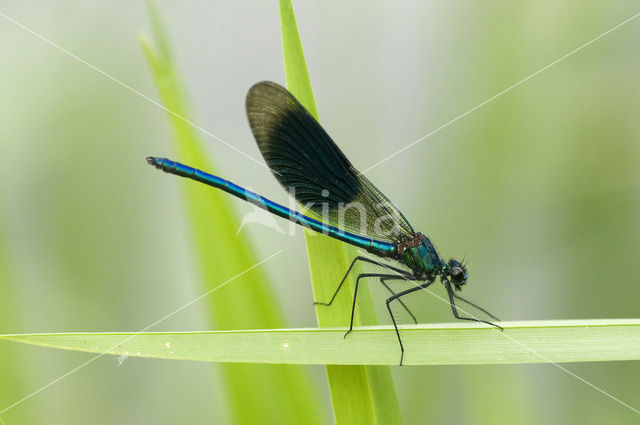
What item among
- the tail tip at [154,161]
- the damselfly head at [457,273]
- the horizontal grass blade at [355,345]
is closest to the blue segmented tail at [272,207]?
the tail tip at [154,161]

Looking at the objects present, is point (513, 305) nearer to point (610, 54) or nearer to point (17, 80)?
point (610, 54)

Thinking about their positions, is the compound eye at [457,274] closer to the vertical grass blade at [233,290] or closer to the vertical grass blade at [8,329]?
the vertical grass blade at [233,290]

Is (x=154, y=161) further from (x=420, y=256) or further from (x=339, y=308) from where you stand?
(x=420, y=256)

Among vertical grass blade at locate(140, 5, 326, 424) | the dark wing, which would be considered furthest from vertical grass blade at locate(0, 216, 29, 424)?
the dark wing

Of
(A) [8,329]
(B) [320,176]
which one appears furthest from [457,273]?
(A) [8,329]

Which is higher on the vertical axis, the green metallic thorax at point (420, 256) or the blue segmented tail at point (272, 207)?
the blue segmented tail at point (272, 207)

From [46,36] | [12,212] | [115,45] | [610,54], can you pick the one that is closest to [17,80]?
[46,36]
